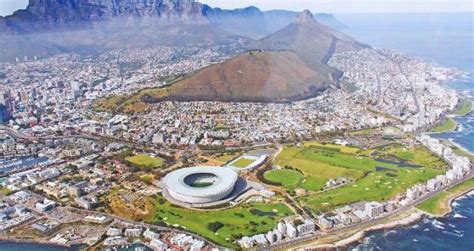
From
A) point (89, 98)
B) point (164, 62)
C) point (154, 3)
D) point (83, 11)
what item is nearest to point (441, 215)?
point (89, 98)

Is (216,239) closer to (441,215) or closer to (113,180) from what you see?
(113,180)

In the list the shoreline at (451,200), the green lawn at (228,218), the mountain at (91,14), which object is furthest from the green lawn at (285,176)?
the mountain at (91,14)

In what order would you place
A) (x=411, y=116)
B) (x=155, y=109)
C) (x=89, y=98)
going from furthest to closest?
(x=89, y=98) < (x=155, y=109) < (x=411, y=116)

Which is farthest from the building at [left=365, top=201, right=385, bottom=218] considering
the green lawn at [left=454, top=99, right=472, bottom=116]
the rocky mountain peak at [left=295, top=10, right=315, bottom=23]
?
the rocky mountain peak at [left=295, top=10, right=315, bottom=23]

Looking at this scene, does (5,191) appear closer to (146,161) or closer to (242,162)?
(146,161)

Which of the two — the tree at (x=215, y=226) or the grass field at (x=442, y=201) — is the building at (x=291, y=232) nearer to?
the tree at (x=215, y=226)

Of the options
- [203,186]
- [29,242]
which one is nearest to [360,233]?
[203,186]
